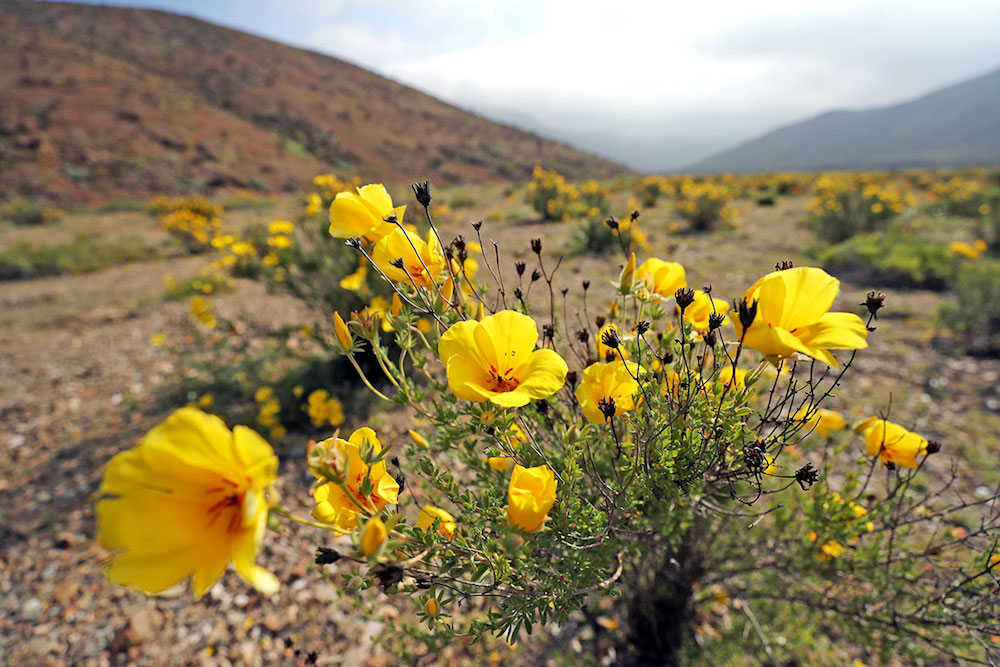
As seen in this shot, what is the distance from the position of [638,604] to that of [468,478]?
1.26 metres

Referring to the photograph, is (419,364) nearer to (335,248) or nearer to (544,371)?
(544,371)

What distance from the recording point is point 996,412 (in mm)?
3184

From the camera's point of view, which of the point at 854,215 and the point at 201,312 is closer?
the point at 201,312

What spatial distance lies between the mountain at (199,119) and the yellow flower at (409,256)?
81.5 feet

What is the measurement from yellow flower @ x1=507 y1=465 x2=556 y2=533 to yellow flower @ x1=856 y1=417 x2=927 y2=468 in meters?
1.14

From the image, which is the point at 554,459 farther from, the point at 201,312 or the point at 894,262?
the point at 894,262

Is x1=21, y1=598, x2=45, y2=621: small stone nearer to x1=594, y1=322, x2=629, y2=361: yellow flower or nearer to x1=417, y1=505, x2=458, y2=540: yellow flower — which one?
x1=417, y1=505, x2=458, y2=540: yellow flower

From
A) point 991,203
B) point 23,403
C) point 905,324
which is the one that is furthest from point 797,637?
point 991,203

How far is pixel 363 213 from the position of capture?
1405mm

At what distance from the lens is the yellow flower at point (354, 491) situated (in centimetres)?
97

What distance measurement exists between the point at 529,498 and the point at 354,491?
44 cm

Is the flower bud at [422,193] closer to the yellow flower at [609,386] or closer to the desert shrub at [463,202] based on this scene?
the yellow flower at [609,386]

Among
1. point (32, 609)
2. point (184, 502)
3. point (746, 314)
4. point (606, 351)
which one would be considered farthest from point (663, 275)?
point (32, 609)

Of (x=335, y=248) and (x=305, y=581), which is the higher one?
(x=335, y=248)
